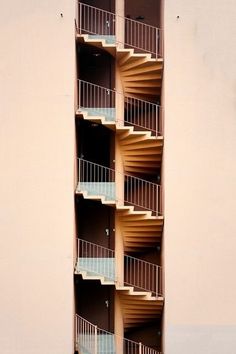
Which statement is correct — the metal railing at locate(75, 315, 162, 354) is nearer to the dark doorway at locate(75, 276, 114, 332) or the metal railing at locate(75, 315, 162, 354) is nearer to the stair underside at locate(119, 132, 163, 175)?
the dark doorway at locate(75, 276, 114, 332)

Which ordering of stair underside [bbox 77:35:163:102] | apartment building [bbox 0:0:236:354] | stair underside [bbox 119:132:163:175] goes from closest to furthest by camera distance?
apartment building [bbox 0:0:236:354], stair underside [bbox 119:132:163:175], stair underside [bbox 77:35:163:102]

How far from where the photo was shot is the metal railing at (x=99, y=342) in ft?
91.1

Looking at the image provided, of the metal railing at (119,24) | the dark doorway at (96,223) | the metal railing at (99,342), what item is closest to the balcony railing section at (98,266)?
the dark doorway at (96,223)

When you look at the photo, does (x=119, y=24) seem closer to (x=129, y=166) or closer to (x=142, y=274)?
(x=129, y=166)

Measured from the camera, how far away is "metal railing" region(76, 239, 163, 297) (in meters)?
28.1

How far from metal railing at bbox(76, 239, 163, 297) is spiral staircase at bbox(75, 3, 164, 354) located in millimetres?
29

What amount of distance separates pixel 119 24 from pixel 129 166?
420 cm
